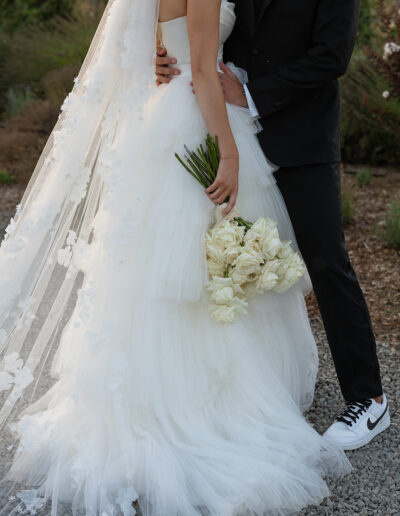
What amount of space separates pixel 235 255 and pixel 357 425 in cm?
88

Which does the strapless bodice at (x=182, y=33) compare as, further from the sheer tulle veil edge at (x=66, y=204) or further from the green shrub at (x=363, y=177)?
the green shrub at (x=363, y=177)

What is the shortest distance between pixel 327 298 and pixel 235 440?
645mm

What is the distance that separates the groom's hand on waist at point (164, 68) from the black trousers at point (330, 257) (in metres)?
0.54

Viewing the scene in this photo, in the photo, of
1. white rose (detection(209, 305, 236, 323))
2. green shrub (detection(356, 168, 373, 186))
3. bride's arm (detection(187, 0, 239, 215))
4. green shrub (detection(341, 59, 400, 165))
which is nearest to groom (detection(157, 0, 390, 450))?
bride's arm (detection(187, 0, 239, 215))

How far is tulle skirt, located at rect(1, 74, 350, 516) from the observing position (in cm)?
236

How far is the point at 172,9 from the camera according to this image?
2.46 metres

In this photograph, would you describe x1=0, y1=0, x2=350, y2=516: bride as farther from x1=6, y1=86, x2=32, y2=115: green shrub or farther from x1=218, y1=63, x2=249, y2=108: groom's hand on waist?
x1=6, y1=86, x2=32, y2=115: green shrub

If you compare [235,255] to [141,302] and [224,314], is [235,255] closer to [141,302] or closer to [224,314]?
[224,314]

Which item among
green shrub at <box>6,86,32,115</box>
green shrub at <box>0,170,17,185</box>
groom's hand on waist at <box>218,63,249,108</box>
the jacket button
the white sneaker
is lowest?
green shrub at <box>0,170,17,185</box>

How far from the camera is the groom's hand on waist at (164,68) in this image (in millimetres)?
2584

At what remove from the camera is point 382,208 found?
19.8 feet

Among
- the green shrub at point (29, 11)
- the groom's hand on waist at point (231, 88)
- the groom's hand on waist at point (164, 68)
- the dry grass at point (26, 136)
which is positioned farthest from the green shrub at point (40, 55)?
the groom's hand on waist at point (231, 88)

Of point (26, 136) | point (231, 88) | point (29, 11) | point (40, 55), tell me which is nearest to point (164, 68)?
point (231, 88)

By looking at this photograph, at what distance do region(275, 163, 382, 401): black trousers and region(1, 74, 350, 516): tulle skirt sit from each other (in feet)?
0.42
